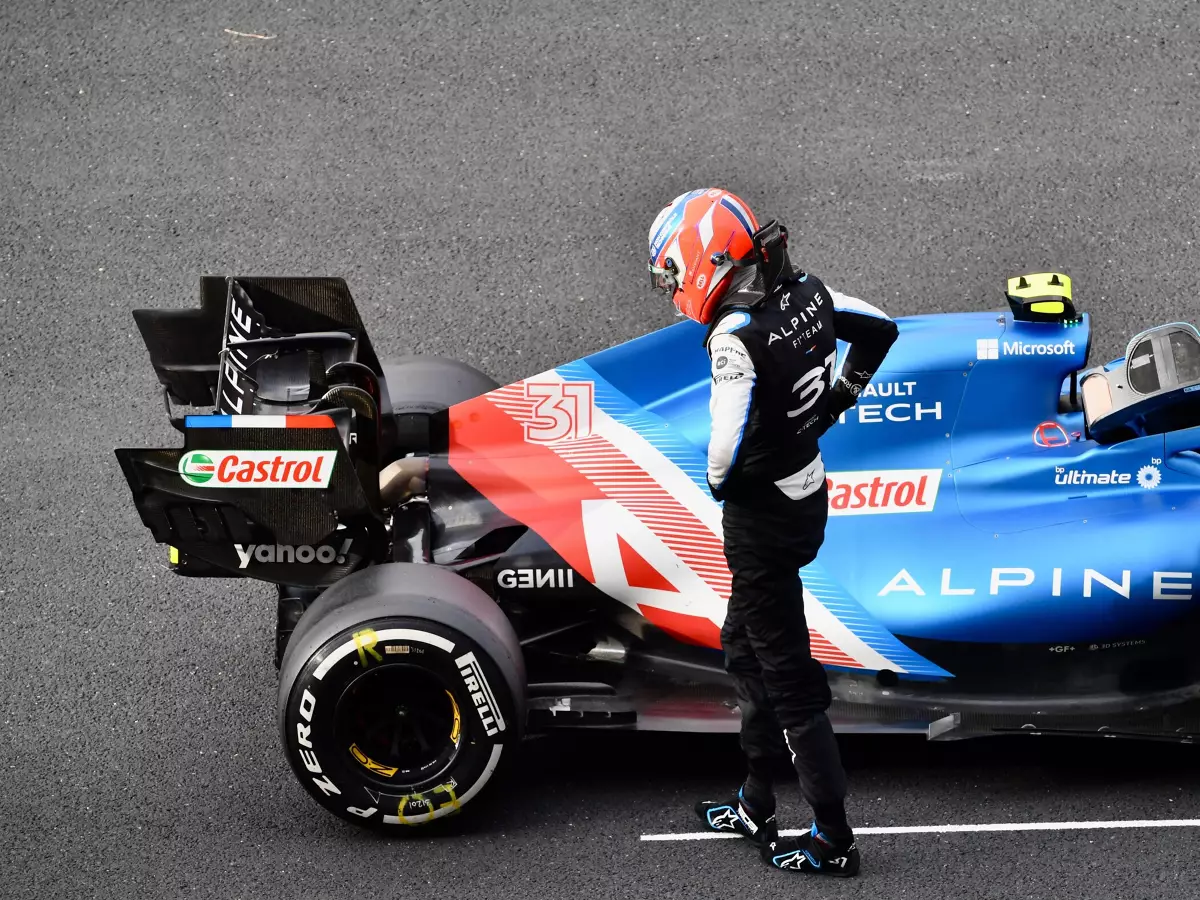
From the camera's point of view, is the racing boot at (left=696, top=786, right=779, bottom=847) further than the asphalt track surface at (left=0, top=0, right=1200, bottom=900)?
No

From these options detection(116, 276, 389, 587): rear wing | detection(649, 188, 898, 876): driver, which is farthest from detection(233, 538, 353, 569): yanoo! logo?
detection(649, 188, 898, 876): driver

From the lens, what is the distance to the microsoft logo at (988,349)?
16.0 feet

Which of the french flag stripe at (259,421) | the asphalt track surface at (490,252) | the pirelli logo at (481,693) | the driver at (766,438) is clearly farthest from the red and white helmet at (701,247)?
the asphalt track surface at (490,252)

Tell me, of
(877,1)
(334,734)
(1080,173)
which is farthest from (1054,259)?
(334,734)

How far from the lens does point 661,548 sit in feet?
15.4

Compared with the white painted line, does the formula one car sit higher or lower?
higher

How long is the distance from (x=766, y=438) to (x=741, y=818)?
4.20 feet

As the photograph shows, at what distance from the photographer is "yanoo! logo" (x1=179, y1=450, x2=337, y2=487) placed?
4.47 m

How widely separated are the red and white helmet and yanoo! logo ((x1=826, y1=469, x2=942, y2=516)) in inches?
36.5

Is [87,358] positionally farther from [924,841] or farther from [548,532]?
[924,841]

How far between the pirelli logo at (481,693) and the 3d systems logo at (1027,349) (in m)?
1.90

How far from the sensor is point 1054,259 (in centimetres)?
714

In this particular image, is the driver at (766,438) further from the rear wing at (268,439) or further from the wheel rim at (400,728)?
the rear wing at (268,439)

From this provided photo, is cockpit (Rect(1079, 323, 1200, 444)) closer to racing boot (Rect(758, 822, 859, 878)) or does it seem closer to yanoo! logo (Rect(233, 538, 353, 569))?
racing boot (Rect(758, 822, 859, 878))
